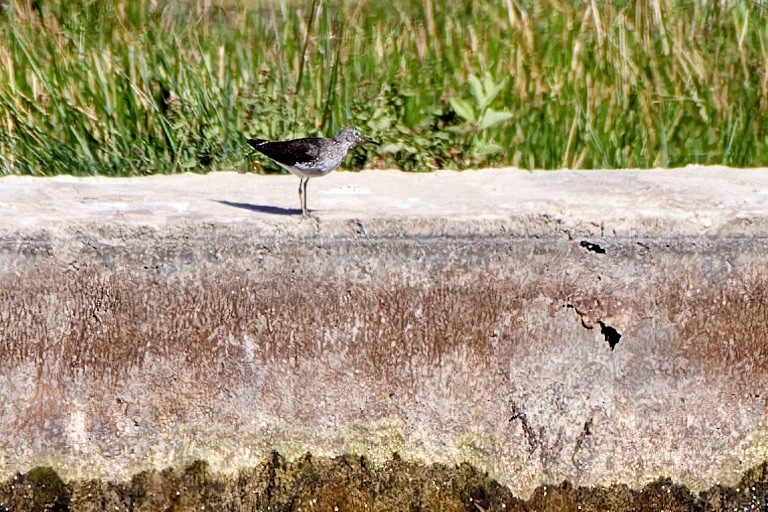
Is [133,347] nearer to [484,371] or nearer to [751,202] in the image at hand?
[484,371]

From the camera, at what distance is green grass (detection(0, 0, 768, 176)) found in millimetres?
5348

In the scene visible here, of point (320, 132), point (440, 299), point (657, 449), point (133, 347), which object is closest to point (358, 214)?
point (440, 299)

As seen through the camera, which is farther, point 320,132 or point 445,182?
point 320,132

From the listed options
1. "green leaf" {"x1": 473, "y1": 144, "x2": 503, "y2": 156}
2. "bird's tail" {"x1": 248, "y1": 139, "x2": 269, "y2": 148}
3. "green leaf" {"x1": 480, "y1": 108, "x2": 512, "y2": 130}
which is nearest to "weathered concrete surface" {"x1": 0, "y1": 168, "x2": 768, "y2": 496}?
"bird's tail" {"x1": 248, "y1": 139, "x2": 269, "y2": 148}

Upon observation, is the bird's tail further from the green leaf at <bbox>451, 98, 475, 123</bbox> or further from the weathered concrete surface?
the green leaf at <bbox>451, 98, 475, 123</bbox>

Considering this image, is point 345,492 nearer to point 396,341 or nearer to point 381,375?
point 381,375

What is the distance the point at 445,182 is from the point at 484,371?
100 centimetres

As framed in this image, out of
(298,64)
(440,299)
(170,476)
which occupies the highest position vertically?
(298,64)

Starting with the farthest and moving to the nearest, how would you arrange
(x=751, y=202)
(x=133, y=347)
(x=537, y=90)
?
(x=537, y=90), (x=751, y=202), (x=133, y=347)

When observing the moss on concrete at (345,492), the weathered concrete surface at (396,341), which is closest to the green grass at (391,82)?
the weathered concrete surface at (396,341)

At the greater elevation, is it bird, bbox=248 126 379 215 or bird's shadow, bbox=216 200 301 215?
bird, bbox=248 126 379 215

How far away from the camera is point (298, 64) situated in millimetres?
5816

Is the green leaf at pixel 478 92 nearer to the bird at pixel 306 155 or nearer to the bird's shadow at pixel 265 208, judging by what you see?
the bird at pixel 306 155

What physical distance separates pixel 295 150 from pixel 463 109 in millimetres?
1732
